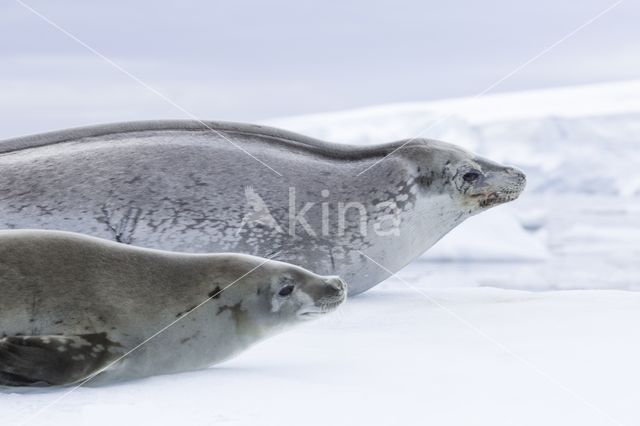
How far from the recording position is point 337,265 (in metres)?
4.67

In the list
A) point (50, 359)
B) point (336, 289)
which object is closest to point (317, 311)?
point (336, 289)

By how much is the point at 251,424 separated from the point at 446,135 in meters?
22.5

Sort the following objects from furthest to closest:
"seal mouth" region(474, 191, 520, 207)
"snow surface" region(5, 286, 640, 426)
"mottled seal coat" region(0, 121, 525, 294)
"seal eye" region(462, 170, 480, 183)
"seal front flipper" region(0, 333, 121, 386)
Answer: "seal mouth" region(474, 191, 520, 207)
"seal eye" region(462, 170, 480, 183)
"mottled seal coat" region(0, 121, 525, 294)
"seal front flipper" region(0, 333, 121, 386)
"snow surface" region(5, 286, 640, 426)

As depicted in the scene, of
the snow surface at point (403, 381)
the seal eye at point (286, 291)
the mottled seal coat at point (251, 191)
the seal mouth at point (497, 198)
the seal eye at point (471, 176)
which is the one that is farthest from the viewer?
the seal mouth at point (497, 198)

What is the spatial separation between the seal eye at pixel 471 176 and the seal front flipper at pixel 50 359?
108 inches

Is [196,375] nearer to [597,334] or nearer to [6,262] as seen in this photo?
[6,262]

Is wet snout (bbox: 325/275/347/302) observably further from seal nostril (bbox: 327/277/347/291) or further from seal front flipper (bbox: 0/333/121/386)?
seal front flipper (bbox: 0/333/121/386)

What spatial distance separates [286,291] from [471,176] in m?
2.12

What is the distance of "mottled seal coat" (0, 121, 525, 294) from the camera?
14.8 feet

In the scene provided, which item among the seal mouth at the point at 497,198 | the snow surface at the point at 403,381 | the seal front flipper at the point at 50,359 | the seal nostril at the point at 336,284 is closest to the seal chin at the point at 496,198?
the seal mouth at the point at 497,198

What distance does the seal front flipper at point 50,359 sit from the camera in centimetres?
263

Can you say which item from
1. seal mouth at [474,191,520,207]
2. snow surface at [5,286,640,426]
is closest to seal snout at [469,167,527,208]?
seal mouth at [474,191,520,207]

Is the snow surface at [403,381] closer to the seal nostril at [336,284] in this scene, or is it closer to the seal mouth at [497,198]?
the seal nostril at [336,284]

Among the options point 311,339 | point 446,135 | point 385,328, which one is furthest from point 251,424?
point 446,135
